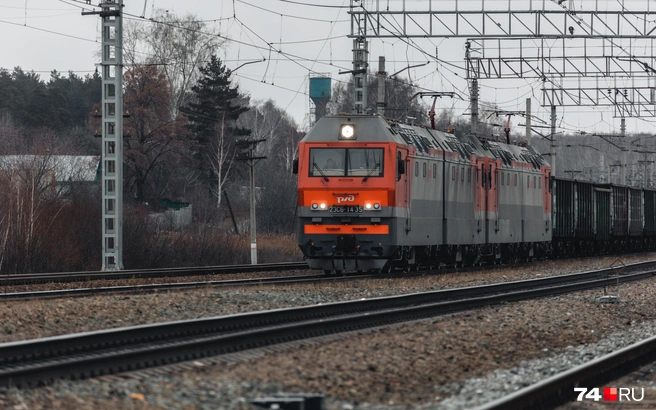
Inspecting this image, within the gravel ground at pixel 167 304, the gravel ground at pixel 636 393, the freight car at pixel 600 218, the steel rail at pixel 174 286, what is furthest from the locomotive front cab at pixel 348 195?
the freight car at pixel 600 218

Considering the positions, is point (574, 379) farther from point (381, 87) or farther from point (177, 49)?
point (177, 49)

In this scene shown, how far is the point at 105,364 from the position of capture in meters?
9.68

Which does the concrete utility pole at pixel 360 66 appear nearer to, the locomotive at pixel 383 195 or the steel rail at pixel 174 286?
the locomotive at pixel 383 195

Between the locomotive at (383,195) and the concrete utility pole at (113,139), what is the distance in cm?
696

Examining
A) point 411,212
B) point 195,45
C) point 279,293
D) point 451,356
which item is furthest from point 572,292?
point 195,45

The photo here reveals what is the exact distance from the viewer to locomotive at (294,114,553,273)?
23344 millimetres

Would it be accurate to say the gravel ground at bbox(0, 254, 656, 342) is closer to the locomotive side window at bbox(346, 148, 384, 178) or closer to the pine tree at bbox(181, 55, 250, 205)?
the locomotive side window at bbox(346, 148, 384, 178)

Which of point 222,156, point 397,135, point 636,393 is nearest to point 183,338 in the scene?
point 636,393

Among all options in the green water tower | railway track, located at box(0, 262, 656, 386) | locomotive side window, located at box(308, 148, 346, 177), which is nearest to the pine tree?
the green water tower

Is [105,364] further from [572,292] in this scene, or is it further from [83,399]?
[572,292]

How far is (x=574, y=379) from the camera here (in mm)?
9555

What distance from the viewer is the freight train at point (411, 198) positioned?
2338 centimetres

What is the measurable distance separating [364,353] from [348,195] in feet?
40.2

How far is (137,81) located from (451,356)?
60832mm
